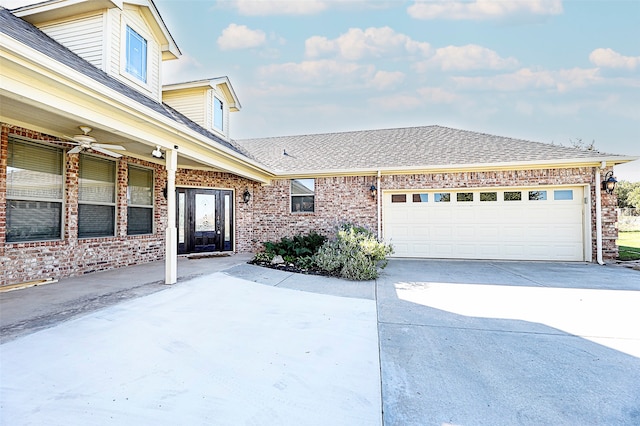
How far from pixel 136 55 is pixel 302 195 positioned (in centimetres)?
618

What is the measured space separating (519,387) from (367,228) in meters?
7.65

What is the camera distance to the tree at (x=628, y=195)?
36.4 m

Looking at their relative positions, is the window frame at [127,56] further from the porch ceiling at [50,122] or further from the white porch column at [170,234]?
the white porch column at [170,234]

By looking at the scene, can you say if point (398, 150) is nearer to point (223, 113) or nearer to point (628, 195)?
Answer: point (223, 113)

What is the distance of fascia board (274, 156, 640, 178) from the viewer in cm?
864

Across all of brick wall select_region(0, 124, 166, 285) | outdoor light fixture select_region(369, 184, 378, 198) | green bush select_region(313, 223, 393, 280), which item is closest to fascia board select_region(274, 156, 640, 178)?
outdoor light fixture select_region(369, 184, 378, 198)

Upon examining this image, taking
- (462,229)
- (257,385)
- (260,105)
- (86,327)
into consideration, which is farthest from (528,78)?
(86,327)

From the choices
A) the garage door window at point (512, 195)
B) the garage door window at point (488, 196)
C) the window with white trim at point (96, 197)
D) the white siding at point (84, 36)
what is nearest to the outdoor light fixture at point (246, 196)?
the window with white trim at point (96, 197)

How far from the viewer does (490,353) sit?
316 centimetres

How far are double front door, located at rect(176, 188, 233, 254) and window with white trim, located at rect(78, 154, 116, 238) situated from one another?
2389mm

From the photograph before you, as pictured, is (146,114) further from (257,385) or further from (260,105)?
(260,105)

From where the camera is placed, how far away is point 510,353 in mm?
3160

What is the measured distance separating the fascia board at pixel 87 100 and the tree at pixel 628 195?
50641 millimetres

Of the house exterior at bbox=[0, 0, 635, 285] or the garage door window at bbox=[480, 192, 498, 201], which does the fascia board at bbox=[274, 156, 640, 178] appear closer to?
the house exterior at bbox=[0, 0, 635, 285]
